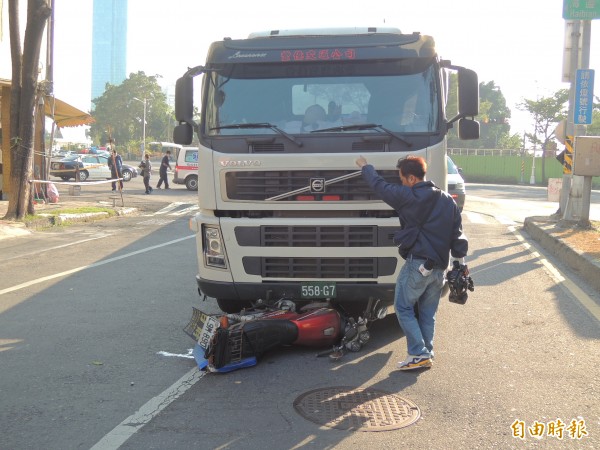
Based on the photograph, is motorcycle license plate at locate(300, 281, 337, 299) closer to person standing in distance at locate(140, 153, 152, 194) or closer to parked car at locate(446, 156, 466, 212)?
parked car at locate(446, 156, 466, 212)

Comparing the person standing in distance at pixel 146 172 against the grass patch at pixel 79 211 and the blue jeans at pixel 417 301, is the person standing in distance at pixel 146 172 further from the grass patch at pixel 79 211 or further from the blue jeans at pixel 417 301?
the blue jeans at pixel 417 301

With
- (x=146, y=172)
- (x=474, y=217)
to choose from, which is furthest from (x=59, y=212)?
(x=474, y=217)

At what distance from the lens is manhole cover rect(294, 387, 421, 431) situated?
432cm

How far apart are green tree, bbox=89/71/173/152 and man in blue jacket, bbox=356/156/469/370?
111485mm

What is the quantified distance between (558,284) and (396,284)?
15.4 ft

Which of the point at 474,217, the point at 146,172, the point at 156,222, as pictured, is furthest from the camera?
the point at 146,172

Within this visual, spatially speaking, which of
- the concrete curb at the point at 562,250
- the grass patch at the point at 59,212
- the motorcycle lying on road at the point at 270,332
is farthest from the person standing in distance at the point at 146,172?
the motorcycle lying on road at the point at 270,332

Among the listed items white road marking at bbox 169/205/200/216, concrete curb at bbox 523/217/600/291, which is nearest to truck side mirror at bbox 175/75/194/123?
concrete curb at bbox 523/217/600/291

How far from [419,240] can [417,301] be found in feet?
1.90

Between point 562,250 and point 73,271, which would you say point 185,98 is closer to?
point 73,271

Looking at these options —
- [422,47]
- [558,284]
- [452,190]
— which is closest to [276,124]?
[422,47]

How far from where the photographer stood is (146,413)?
14.6 ft

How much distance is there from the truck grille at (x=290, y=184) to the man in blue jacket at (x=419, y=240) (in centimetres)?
37

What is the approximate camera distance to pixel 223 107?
6.36 m
